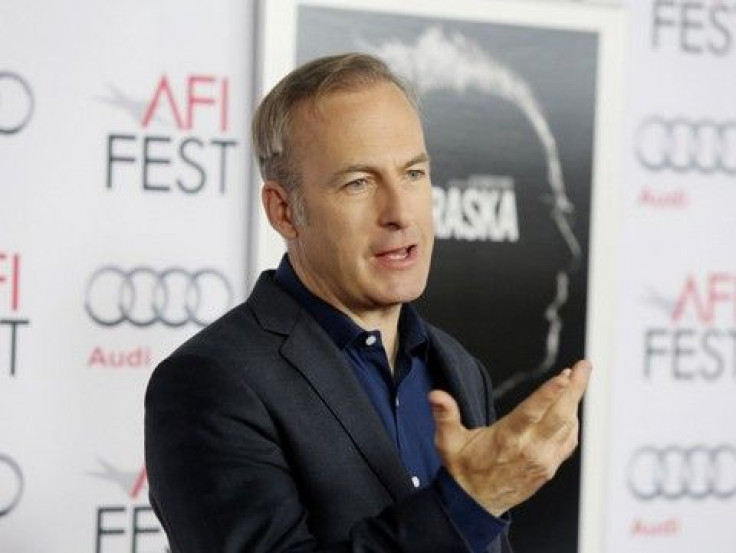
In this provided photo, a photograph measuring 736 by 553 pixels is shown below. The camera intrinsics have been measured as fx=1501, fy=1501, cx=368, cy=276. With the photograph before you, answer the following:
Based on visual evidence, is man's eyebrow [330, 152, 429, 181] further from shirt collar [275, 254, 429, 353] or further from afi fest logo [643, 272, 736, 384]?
afi fest logo [643, 272, 736, 384]

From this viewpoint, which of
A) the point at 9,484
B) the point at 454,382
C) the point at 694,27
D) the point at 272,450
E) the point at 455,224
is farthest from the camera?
the point at 694,27

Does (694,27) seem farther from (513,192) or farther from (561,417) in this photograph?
(561,417)

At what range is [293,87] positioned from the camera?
66.7 inches

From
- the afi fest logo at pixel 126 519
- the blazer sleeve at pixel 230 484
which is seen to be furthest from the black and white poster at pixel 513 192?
the blazer sleeve at pixel 230 484

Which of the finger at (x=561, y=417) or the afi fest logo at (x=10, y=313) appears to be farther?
the afi fest logo at (x=10, y=313)

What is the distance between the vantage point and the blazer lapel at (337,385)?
160 cm

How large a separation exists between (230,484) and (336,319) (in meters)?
0.27

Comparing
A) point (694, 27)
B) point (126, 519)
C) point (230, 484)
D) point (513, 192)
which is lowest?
point (126, 519)

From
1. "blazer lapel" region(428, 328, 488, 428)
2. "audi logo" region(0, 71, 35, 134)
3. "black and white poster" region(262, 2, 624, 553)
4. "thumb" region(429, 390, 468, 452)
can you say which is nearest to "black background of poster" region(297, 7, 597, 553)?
"black and white poster" region(262, 2, 624, 553)

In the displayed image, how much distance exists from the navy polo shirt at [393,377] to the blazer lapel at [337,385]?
1.1 inches

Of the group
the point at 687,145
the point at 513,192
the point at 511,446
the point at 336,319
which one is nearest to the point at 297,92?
the point at 336,319

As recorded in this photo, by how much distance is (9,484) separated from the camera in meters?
2.45

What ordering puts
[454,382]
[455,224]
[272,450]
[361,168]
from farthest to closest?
[455,224] → [454,382] → [361,168] → [272,450]

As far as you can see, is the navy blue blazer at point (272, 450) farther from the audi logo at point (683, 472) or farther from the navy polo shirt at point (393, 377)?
the audi logo at point (683, 472)
